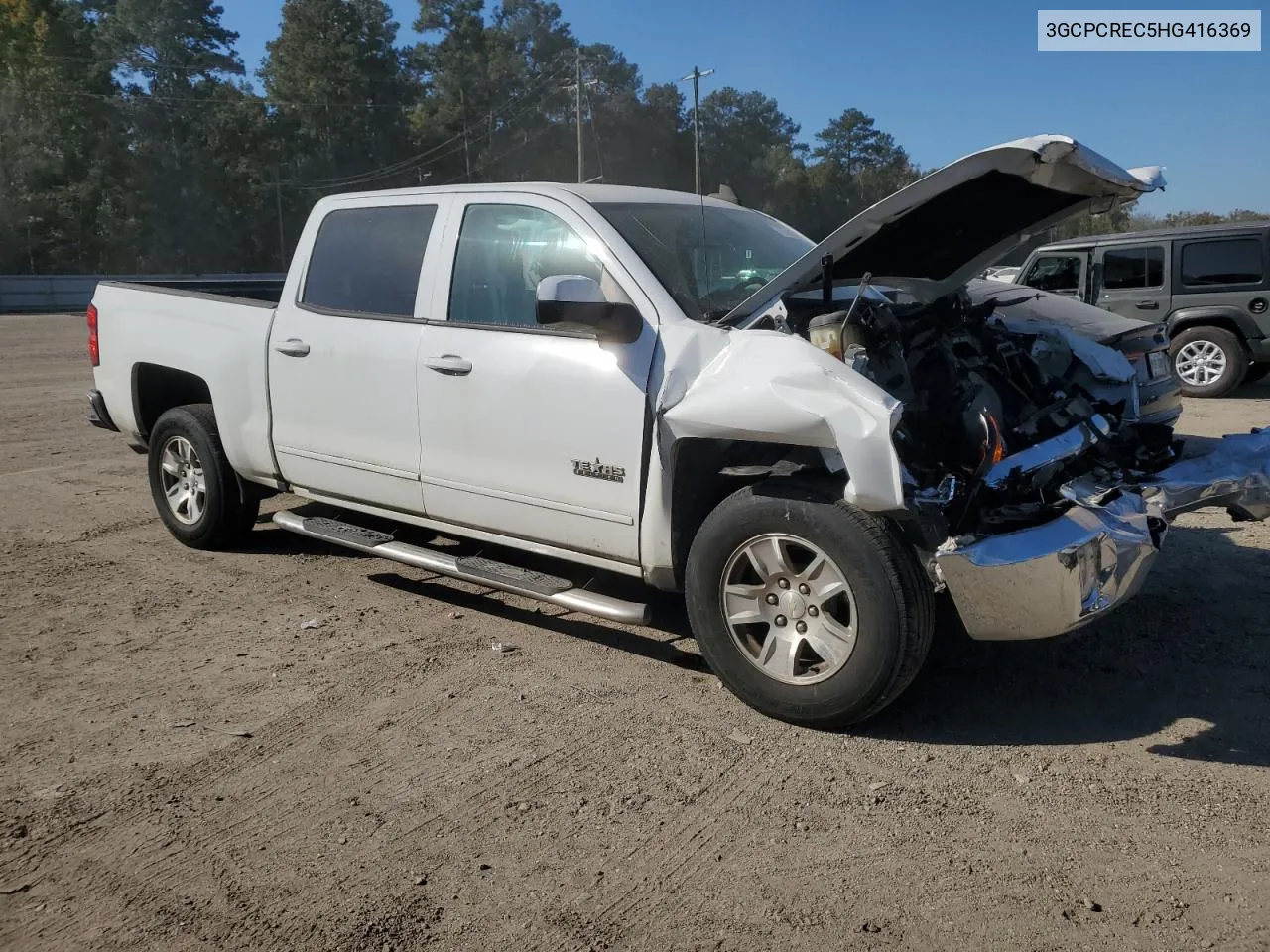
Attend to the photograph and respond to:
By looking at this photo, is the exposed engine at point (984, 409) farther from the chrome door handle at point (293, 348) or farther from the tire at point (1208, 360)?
the tire at point (1208, 360)

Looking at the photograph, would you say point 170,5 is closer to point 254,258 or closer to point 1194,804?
point 254,258

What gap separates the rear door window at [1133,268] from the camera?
1270 centimetres

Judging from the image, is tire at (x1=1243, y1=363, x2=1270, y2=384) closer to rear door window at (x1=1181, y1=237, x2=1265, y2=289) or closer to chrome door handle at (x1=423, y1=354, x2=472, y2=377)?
rear door window at (x1=1181, y1=237, x2=1265, y2=289)

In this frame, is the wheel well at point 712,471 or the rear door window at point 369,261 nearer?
the wheel well at point 712,471

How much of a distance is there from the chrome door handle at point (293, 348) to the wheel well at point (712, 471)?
234 centimetres

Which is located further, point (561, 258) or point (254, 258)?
point (254, 258)

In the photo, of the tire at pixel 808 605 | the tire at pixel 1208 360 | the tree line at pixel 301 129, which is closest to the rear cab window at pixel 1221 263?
the tire at pixel 1208 360

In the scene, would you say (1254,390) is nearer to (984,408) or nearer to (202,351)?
(984,408)

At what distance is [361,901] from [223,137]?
61.8m

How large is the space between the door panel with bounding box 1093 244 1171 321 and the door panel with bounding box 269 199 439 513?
9948 millimetres

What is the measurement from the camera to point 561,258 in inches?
178

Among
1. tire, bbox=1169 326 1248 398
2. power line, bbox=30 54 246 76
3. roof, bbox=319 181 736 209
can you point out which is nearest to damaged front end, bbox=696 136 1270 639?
roof, bbox=319 181 736 209

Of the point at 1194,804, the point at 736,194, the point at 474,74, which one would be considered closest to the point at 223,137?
the point at 474,74

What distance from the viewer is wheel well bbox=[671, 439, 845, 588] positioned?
3.87 metres
